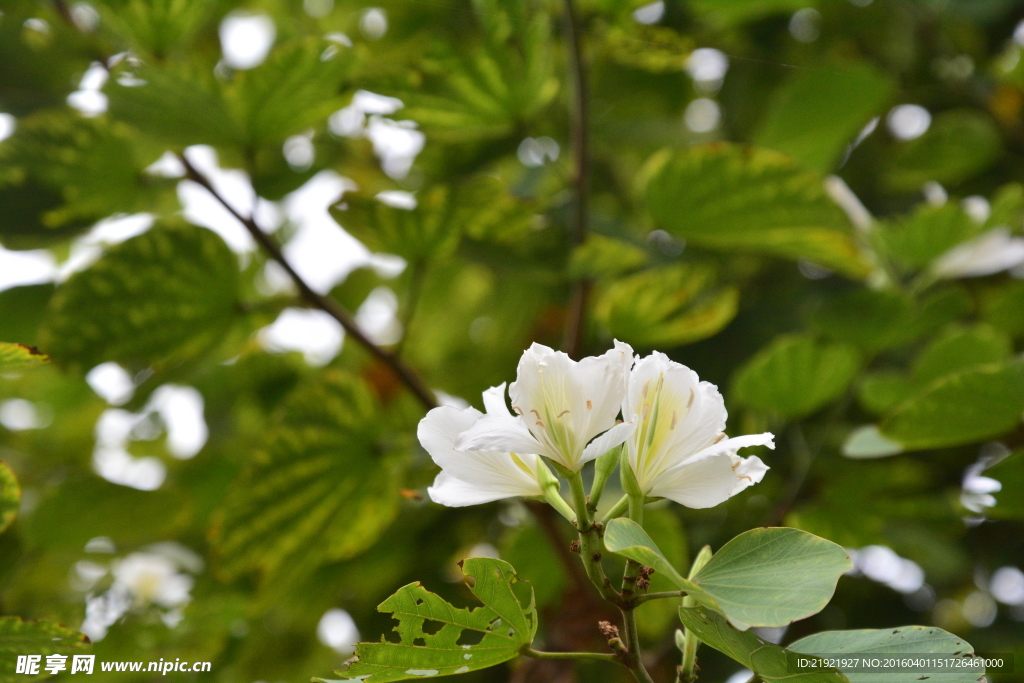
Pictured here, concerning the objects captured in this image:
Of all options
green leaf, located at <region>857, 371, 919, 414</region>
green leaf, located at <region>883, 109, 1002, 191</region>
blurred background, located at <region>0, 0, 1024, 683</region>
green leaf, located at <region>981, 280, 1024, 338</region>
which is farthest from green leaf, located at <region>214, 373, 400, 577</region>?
green leaf, located at <region>883, 109, 1002, 191</region>

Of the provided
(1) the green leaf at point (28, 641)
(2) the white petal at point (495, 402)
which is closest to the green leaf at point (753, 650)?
(2) the white petal at point (495, 402)

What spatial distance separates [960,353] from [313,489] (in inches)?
24.4

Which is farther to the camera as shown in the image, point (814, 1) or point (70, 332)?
point (814, 1)

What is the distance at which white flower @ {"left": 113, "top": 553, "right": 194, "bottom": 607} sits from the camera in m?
0.78

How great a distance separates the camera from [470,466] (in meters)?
0.35

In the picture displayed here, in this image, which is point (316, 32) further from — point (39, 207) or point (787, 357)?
point (787, 357)

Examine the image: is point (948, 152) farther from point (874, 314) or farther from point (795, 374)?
point (795, 374)

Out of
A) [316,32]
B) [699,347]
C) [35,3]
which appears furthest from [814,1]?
[35,3]

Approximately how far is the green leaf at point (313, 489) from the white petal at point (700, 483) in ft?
1.32

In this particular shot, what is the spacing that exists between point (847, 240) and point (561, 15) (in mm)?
373

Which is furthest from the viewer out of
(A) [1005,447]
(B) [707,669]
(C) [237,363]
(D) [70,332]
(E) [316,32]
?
(E) [316,32]

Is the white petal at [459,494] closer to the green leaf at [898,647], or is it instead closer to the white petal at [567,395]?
the white petal at [567,395]

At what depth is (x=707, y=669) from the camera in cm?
73

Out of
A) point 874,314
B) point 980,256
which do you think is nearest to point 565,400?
point 874,314
